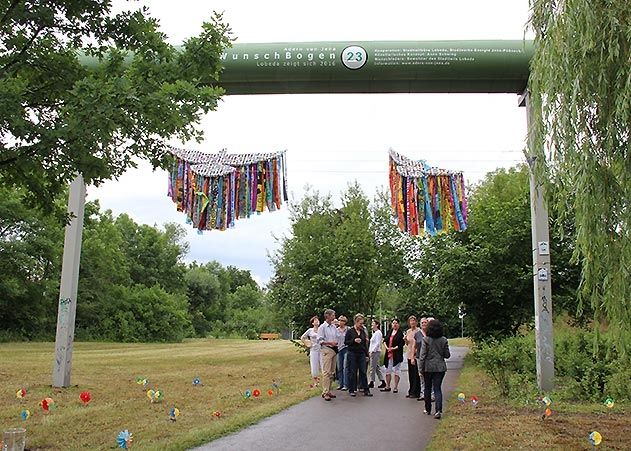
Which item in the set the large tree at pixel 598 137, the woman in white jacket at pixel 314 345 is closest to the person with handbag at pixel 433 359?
the large tree at pixel 598 137

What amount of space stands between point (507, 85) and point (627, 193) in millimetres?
6671

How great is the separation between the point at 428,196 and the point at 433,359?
234 inches

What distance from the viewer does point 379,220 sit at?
22250 mm

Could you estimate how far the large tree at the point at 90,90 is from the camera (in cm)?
594

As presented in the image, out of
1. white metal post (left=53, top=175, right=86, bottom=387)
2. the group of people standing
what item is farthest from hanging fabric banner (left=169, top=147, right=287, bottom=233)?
the group of people standing

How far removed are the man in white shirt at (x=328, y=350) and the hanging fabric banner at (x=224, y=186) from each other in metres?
3.96

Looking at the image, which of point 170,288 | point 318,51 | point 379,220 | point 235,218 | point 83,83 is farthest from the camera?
point 170,288

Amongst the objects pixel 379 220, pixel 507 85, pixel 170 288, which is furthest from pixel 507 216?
pixel 170 288

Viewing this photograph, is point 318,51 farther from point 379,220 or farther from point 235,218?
point 379,220

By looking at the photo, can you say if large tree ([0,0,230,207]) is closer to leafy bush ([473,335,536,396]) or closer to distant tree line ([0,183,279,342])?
leafy bush ([473,335,536,396])

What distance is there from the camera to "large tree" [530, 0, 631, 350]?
7.64m

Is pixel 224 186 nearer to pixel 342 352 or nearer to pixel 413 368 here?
pixel 342 352

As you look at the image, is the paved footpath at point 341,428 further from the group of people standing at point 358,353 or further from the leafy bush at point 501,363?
the leafy bush at point 501,363

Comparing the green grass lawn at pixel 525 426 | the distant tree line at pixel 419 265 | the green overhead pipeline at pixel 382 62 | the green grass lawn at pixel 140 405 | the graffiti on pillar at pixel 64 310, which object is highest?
the green overhead pipeline at pixel 382 62
